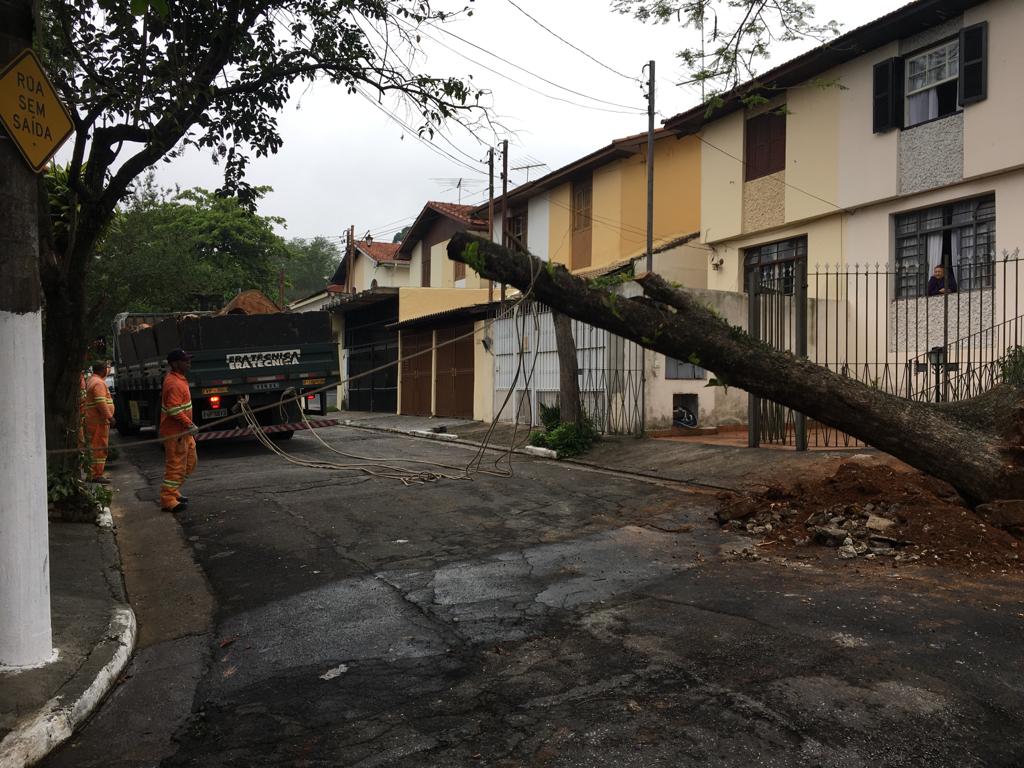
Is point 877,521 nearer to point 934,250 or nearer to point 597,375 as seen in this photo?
point 597,375

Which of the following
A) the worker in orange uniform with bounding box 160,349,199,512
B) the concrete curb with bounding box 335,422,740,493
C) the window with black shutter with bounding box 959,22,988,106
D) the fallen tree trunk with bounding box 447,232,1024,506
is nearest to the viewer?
the fallen tree trunk with bounding box 447,232,1024,506

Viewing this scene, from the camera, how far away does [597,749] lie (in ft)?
9.95

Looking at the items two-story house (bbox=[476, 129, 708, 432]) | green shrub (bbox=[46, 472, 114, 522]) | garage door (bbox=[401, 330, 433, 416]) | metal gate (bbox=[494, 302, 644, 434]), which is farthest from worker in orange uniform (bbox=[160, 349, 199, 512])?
garage door (bbox=[401, 330, 433, 416])

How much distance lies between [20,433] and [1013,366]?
381 inches

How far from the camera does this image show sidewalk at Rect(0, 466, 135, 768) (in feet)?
10.8

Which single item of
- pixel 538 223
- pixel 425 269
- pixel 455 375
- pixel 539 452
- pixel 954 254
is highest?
pixel 538 223

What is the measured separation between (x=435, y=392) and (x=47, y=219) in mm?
15644

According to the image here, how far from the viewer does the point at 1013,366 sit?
29.8 ft

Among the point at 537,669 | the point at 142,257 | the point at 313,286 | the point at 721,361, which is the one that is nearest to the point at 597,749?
the point at 537,669

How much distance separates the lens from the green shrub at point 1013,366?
28.8 ft

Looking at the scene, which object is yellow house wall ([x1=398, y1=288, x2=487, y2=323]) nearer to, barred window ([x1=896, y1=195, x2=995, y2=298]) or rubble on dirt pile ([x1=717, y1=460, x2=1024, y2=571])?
barred window ([x1=896, y1=195, x2=995, y2=298])

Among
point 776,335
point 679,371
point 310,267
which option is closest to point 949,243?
point 776,335

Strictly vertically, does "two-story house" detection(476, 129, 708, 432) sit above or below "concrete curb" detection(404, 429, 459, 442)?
above

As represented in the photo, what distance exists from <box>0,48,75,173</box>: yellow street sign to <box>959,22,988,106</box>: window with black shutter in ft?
43.7
